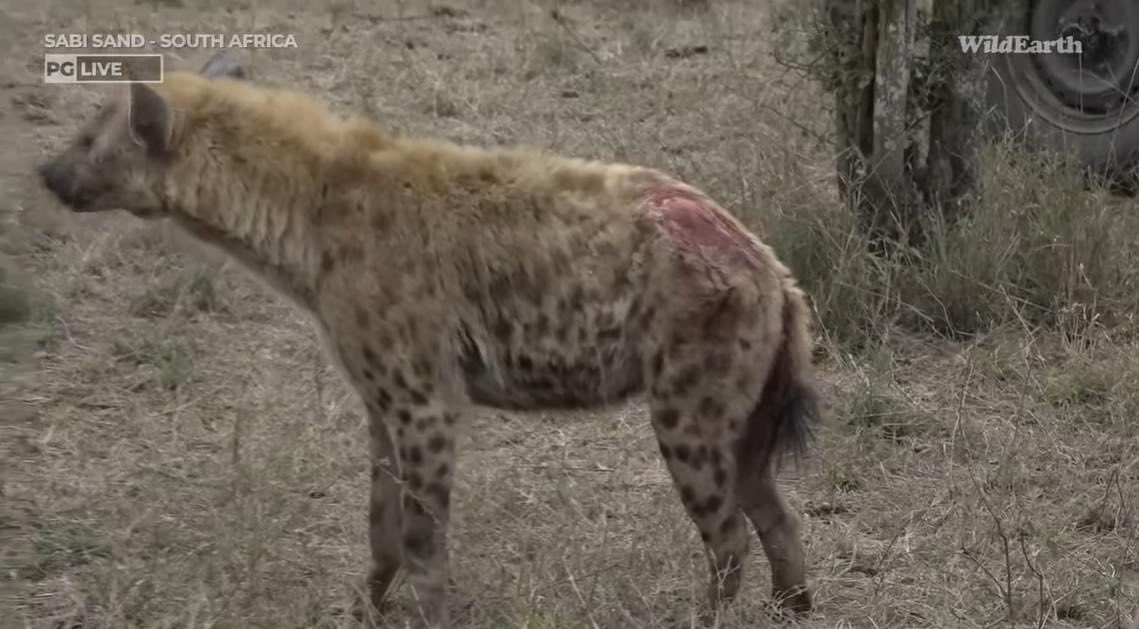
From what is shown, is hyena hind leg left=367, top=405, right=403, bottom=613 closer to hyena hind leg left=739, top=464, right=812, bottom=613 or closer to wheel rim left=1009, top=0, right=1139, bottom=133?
hyena hind leg left=739, top=464, right=812, bottom=613

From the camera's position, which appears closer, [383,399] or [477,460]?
[383,399]

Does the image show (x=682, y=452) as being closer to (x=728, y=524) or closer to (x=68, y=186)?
(x=728, y=524)

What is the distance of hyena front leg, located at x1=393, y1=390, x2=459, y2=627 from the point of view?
3385mm

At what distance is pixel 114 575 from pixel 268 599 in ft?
1.04

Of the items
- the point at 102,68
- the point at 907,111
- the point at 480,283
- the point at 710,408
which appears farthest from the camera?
the point at 907,111

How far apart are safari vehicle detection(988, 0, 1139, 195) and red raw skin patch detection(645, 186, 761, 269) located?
2640 millimetres

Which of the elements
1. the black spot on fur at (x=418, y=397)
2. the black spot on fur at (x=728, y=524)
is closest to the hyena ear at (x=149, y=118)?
the black spot on fur at (x=418, y=397)

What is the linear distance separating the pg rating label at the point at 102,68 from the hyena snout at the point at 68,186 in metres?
0.23

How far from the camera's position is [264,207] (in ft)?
11.4

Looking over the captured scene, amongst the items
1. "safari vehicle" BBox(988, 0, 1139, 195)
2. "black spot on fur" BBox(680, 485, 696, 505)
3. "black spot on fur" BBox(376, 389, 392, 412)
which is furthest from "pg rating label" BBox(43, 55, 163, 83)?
"safari vehicle" BBox(988, 0, 1139, 195)

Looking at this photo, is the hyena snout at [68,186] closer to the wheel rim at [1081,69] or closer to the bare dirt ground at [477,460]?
the bare dirt ground at [477,460]

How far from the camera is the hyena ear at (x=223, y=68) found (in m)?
3.77

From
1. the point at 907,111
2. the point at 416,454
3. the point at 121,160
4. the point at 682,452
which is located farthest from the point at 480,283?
the point at 907,111

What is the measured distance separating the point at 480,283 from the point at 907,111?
83.9 inches
